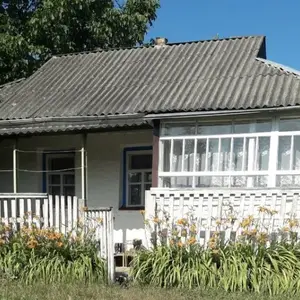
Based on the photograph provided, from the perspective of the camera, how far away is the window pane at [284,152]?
8.98 m

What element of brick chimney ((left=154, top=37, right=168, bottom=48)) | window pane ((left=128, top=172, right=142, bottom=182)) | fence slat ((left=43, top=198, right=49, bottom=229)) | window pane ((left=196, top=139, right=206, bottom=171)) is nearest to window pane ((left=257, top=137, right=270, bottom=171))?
window pane ((left=196, top=139, right=206, bottom=171))

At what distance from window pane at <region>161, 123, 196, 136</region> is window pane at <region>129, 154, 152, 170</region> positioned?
215cm

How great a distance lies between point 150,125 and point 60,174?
380 cm

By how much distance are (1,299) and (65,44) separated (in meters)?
13.3

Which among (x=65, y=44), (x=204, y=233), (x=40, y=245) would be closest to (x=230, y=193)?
(x=204, y=233)

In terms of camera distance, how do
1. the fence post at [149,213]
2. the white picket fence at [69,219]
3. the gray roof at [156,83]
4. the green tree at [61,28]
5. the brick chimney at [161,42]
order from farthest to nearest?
Answer: the green tree at [61,28], the brick chimney at [161,42], the gray roof at [156,83], the fence post at [149,213], the white picket fence at [69,219]

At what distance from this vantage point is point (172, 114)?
371 inches

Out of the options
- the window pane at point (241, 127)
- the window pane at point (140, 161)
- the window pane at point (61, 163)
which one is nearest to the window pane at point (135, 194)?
the window pane at point (140, 161)

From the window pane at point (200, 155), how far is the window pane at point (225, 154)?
361 millimetres

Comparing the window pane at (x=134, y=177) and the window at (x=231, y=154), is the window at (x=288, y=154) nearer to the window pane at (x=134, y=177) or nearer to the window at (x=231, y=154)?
the window at (x=231, y=154)

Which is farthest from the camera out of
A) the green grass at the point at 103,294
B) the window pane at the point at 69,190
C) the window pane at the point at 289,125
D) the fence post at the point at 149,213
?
the window pane at the point at 69,190

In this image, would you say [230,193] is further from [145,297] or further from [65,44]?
[65,44]

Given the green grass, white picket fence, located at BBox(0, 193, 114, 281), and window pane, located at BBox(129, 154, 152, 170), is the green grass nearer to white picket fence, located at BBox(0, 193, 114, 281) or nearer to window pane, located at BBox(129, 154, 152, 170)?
white picket fence, located at BBox(0, 193, 114, 281)

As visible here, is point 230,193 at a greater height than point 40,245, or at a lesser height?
greater
